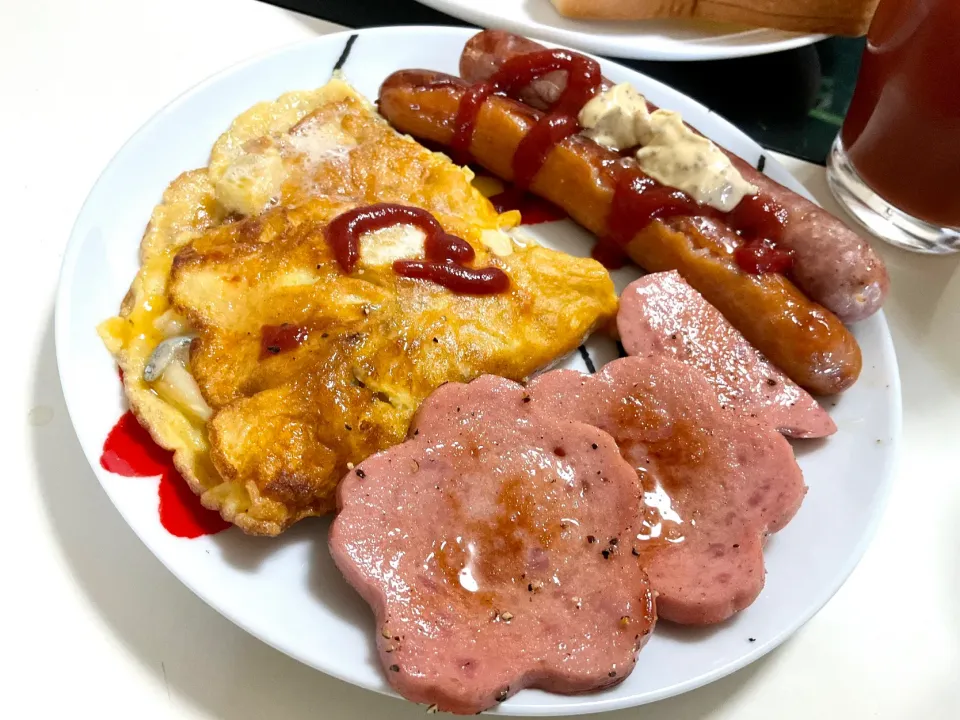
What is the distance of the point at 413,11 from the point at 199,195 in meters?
1.56

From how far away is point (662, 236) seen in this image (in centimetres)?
242

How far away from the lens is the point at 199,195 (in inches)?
93.3

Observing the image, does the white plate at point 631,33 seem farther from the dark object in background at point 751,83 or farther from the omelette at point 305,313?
the omelette at point 305,313

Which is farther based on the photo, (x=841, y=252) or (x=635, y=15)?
(x=635, y=15)

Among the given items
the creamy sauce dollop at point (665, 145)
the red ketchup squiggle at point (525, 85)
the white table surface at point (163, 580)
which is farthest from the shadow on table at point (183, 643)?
the red ketchup squiggle at point (525, 85)

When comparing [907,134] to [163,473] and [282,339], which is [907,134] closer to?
[282,339]

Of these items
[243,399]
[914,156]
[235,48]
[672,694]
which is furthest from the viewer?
[235,48]

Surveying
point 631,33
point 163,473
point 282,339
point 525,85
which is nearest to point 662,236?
point 525,85

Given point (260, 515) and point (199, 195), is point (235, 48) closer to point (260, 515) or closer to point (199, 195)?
point (199, 195)

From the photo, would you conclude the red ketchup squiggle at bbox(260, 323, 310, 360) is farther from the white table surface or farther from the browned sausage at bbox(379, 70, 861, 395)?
the browned sausage at bbox(379, 70, 861, 395)

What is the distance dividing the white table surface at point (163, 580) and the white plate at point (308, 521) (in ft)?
0.62

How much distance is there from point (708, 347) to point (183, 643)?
5.72 ft

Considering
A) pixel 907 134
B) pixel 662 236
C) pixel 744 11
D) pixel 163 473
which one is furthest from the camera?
pixel 744 11

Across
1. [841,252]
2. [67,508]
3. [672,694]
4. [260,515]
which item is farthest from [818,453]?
[67,508]
